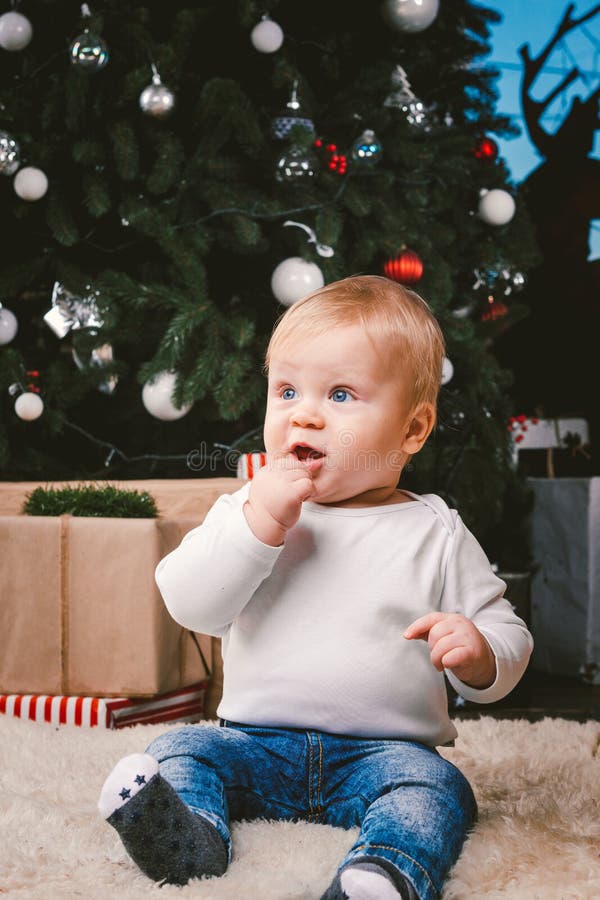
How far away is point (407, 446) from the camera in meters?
0.86

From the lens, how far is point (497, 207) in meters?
2.07

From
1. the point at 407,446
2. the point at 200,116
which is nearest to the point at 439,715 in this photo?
the point at 407,446

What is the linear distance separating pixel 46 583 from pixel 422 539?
72cm

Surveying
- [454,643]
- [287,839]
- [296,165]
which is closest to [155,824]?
[287,839]

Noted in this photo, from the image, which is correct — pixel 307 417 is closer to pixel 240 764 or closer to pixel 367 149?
pixel 240 764

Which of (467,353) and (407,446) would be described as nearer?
(407,446)

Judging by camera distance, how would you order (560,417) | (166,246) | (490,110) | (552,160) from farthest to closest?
(552,160)
(560,417)
(490,110)
(166,246)

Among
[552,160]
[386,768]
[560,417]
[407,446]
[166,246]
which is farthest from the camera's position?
[552,160]

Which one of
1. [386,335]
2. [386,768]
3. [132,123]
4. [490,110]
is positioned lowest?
[386,768]

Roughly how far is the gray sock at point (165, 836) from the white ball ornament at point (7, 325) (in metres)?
1.39

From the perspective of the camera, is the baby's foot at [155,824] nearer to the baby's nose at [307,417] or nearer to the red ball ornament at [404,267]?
the baby's nose at [307,417]

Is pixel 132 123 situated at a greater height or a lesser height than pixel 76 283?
greater

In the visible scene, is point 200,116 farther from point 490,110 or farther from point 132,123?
point 490,110

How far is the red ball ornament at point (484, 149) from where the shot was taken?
2219 millimetres
